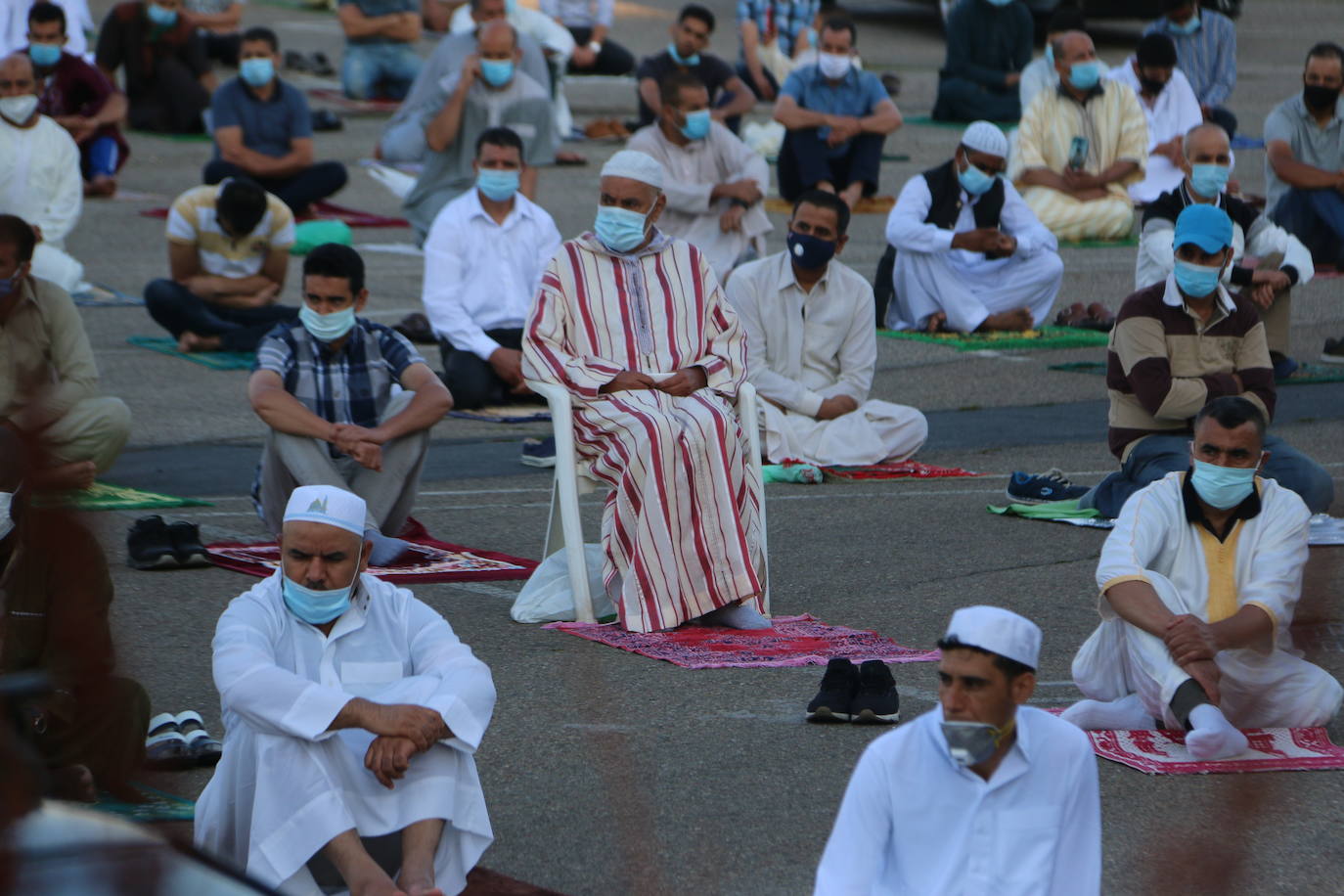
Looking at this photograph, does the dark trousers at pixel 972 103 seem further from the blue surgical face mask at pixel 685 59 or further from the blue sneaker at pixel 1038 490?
the blue sneaker at pixel 1038 490

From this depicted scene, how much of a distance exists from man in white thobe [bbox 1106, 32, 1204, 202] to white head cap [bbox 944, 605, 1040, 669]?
12113mm

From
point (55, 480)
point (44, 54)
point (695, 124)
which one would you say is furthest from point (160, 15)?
point (55, 480)

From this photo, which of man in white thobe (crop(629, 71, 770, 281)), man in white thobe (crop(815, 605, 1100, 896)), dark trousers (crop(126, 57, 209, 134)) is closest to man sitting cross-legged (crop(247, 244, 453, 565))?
man in white thobe (crop(815, 605, 1100, 896))

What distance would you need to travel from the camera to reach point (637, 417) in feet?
22.2

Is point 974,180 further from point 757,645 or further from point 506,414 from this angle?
point 757,645

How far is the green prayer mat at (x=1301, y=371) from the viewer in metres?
11.5

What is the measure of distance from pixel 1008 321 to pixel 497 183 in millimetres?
3614

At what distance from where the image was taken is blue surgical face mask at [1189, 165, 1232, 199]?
1030 centimetres

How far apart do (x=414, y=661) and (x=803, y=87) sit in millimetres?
10908

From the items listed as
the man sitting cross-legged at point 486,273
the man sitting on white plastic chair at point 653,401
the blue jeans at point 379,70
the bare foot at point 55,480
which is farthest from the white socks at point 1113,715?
the blue jeans at point 379,70

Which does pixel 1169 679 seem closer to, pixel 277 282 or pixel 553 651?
pixel 553 651

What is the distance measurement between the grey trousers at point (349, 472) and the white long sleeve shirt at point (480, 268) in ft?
8.48

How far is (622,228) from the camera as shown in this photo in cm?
723

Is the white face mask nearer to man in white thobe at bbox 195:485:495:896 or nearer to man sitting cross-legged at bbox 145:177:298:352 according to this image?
man sitting cross-legged at bbox 145:177:298:352
